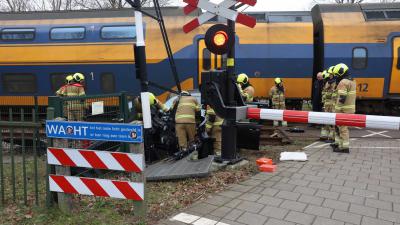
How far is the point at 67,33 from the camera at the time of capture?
43.0ft

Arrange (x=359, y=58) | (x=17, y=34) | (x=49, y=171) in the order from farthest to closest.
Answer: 1. (x=17, y=34)
2. (x=359, y=58)
3. (x=49, y=171)

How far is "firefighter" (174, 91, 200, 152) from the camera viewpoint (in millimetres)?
7672

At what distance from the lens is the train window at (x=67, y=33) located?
1304cm

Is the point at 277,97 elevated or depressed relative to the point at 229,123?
elevated

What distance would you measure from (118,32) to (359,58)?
7.54 m

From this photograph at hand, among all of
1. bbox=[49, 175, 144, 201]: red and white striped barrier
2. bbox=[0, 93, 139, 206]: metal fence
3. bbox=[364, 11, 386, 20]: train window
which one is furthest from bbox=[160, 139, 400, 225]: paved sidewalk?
bbox=[364, 11, 386, 20]: train window

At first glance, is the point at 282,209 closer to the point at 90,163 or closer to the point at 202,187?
the point at 202,187

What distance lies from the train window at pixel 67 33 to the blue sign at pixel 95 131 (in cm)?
904

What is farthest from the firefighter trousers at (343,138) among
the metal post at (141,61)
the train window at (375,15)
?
the train window at (375,15)

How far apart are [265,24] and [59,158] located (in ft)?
31.4

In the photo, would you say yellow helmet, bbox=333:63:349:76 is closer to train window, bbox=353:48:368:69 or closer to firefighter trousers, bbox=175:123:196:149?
firefighter trousers, bbox=175:123:196:149

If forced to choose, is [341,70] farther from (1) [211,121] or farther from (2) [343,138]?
(1) [211,121]

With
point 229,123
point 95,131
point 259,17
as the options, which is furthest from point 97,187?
point 259,17

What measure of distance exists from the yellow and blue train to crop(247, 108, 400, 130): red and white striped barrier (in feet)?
20.6
